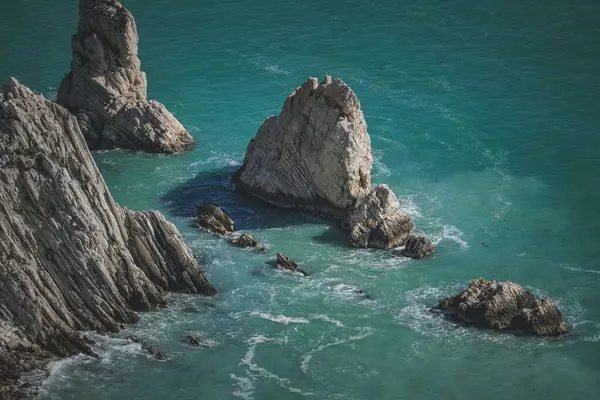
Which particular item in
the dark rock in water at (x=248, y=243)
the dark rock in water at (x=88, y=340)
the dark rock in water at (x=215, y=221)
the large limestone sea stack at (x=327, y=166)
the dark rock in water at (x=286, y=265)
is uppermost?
the large limestone sea stack at (x=327, y=166)

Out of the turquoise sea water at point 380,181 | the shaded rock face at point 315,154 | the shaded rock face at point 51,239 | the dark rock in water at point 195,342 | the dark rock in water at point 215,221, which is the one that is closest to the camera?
the shaded rock face at point 51,239

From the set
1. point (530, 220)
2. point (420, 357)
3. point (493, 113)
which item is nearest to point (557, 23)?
point (493, 113)

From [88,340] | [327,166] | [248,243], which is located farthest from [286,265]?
[88,340]

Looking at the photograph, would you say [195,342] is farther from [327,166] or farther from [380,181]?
[380,181]

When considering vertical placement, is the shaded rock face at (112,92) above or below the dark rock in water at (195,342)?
above

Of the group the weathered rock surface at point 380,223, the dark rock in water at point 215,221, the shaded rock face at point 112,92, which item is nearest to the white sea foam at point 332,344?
the weathered rock surface at point 380,223

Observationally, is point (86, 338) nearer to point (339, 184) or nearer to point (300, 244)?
point (300, 244)

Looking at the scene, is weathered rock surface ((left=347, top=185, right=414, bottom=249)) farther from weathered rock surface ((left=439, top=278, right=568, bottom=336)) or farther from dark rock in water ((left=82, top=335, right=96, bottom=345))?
dark rock in water ((left=82, top=335, right=96, bottom=345))

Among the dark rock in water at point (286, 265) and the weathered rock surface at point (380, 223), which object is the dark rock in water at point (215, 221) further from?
the weathered rock surface at point (380, 223)
